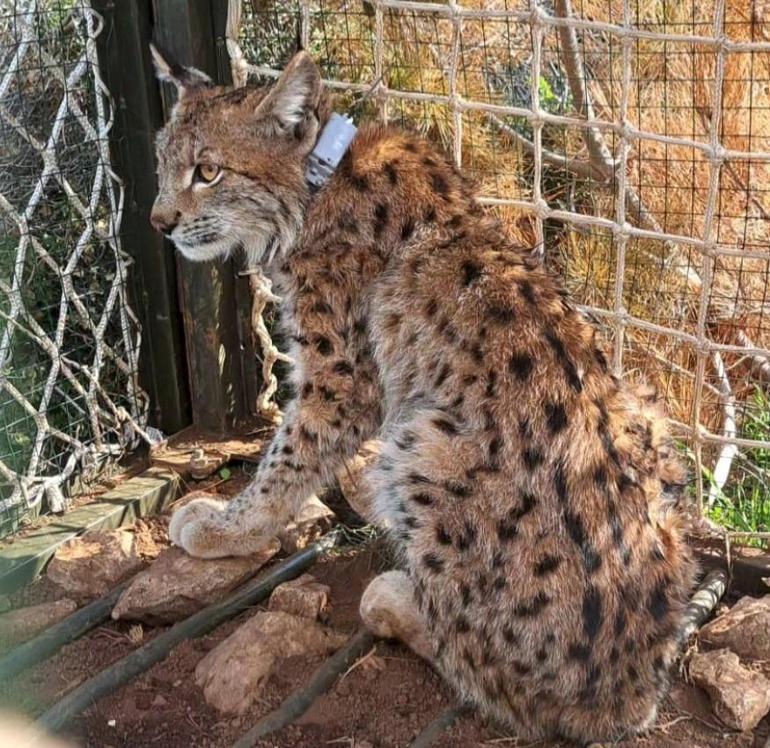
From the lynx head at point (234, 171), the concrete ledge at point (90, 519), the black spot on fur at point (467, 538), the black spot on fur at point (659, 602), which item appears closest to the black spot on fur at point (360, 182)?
the lynx head at point (234, 171)

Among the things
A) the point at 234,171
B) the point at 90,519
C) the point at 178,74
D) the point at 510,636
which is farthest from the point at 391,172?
the point at 90,519

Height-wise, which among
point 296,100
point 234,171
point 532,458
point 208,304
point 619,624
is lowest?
point 619,624

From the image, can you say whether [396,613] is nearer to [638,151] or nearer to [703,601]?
[703,601]

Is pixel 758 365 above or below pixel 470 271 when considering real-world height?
below

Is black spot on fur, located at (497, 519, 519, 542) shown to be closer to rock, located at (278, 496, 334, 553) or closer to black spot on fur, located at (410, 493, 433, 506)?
black spot on fur, located at (410, 493, 433, 506)

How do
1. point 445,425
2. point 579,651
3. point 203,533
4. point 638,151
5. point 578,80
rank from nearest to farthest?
1. point 579,651
2. point 445,425
3. point 203,533
4. point 578,80
5. point 638,151

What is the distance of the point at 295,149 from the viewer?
341 centimetres

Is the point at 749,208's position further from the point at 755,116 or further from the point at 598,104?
the point at 598,104

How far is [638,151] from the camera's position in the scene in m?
4.95

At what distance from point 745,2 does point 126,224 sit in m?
2.83

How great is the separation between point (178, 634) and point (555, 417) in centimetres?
128

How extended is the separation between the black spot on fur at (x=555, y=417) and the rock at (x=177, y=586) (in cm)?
119

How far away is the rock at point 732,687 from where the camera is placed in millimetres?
2971

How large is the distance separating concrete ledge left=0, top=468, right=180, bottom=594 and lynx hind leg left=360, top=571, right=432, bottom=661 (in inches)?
40.4
